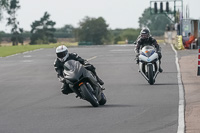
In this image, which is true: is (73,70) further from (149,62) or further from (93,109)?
(149,62)

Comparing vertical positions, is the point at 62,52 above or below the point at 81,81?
above

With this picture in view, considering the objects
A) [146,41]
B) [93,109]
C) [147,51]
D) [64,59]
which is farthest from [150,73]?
[93,109]

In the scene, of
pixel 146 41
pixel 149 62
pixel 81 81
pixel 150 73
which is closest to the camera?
Result: pixel 81 81

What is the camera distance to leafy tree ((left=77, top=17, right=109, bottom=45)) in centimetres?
14225

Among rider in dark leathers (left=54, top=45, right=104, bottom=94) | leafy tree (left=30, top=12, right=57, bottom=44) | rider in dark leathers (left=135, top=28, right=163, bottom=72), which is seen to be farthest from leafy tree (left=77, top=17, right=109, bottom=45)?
rider in dark leathers (left=54, top=45, right=104, bottom=94)

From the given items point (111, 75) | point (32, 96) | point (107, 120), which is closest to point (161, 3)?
point (111, 75)

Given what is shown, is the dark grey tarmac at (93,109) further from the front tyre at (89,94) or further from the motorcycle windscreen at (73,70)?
the motorcycle windscreen at (73,70)

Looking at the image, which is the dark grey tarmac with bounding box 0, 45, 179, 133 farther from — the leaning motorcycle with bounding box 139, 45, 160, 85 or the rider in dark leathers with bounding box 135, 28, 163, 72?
the rider in dark leathers with bounding box 135, 28, 163, 72

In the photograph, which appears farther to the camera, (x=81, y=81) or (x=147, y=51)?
(x=147, y=51)

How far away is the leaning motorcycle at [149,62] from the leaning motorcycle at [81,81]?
5729 millimetres

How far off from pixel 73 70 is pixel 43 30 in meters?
141

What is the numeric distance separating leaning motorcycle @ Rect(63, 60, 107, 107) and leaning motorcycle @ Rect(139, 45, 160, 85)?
18.8ft

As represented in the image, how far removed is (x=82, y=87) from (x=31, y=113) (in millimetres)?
1224

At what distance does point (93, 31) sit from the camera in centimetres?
14338
